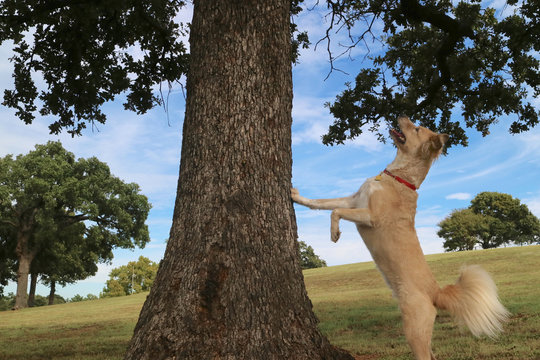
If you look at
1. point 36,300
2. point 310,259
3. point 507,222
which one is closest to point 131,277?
point 36,300

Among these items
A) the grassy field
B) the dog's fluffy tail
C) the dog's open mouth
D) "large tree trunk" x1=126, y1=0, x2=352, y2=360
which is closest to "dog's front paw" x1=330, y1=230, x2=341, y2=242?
"large tree trunk" x1=126, y1=0, x2=352, y2=360

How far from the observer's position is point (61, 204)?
36.3 metres

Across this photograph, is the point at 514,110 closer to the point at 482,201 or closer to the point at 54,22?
the point at 54,22

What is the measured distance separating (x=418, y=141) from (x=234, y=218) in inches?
126

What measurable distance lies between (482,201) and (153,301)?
67.8m

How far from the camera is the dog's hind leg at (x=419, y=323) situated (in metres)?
5.37

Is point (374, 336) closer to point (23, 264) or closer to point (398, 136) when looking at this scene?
point (398, 136)

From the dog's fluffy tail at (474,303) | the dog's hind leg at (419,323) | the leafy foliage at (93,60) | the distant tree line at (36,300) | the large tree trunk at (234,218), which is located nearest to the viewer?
the large tree trunk at (234,218)

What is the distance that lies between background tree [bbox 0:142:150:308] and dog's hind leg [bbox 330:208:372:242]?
32006 mm

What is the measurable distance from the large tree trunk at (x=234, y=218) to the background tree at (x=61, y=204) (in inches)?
1249

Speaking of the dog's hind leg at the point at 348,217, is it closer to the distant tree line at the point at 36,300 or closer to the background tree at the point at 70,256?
the background tree at the point at 70,256

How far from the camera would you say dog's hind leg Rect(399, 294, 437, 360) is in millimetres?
5367

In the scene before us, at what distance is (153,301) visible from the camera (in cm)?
501

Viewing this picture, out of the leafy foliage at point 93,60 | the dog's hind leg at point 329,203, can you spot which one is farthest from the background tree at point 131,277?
the dog's hind leg at point 329,203
